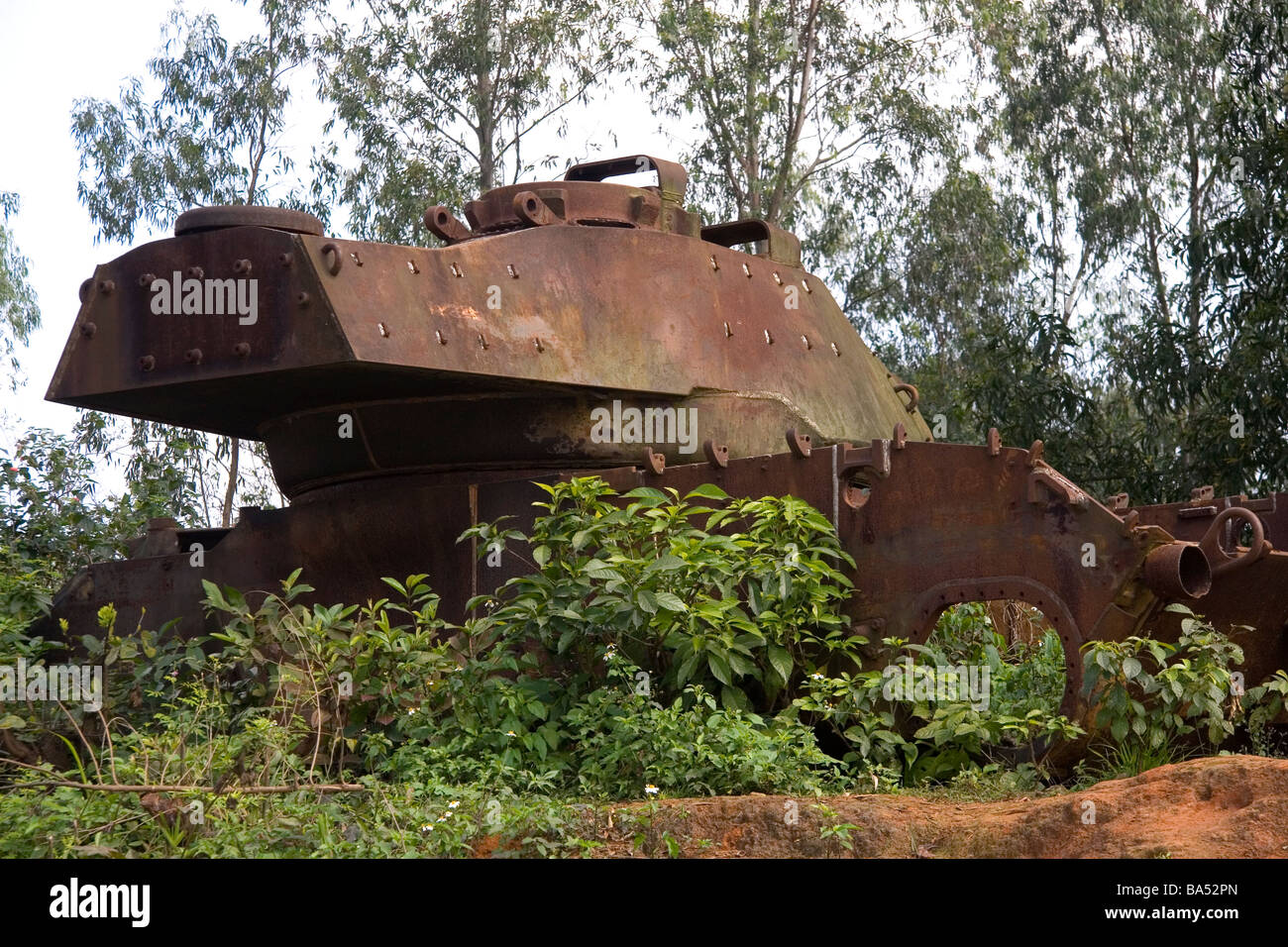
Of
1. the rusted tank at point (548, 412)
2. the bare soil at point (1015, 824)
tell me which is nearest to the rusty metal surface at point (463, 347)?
the rusted tank at point (548, 412)

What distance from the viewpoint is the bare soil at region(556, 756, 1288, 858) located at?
4.48 m

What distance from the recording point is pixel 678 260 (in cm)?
832

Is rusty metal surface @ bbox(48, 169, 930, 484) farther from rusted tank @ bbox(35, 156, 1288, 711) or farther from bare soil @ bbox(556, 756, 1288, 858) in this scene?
bare soil @ bbox(556, 756, 1288, 858)

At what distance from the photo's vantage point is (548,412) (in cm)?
778

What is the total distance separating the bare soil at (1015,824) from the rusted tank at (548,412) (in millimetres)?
1216

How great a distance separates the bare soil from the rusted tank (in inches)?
47.9

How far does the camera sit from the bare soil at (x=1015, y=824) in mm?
4484

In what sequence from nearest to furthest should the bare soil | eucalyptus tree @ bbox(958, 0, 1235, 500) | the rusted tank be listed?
the bare soil < the rusted tank < eucalyptus tree @ bbox(958, 0, 1235, 500)

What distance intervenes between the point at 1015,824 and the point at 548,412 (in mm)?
3573

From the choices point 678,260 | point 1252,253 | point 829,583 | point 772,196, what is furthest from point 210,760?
point 772,196

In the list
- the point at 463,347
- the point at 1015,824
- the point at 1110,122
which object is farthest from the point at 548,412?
the point at 1110,122

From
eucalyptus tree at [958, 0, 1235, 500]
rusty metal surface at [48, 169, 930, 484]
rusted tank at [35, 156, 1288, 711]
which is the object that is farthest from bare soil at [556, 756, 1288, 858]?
eucalyptus tree at [958, 0, 1235, 500]

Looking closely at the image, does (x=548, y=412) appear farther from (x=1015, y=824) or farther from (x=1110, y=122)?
(x=1110, y=122)

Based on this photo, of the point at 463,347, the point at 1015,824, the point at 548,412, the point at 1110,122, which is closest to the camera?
the point at 1015,824
